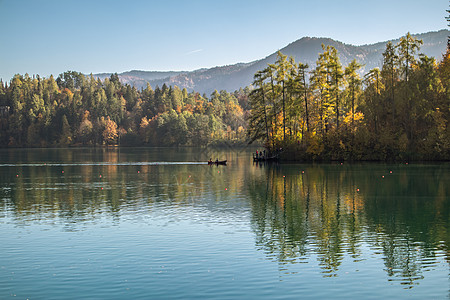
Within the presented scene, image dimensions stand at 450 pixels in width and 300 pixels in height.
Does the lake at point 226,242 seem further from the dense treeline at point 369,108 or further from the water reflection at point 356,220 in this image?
the dense treeline at point 369,108

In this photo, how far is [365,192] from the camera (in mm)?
54969

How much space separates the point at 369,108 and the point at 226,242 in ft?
274

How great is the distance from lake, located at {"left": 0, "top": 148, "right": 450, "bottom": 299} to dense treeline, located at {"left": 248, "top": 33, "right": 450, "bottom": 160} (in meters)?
42.1

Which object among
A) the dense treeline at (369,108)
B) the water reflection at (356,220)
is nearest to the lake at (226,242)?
the water reflection at (356,220)

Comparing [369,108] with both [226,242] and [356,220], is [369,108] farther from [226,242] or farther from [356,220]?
[226,242]

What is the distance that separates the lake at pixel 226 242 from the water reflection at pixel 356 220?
4.3 inches

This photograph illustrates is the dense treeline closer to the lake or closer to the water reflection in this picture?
the water reflection

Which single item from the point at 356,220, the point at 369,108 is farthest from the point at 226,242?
the point at 369,108

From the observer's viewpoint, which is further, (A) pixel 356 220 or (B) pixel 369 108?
(B) pixel 369 108

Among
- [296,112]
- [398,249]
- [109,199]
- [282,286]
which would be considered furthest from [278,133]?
[282,286]

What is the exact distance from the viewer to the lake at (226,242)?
73.6ft

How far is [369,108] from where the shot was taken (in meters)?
107

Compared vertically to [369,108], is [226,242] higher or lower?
lower

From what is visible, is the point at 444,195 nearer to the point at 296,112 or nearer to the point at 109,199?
the point at 109,199
